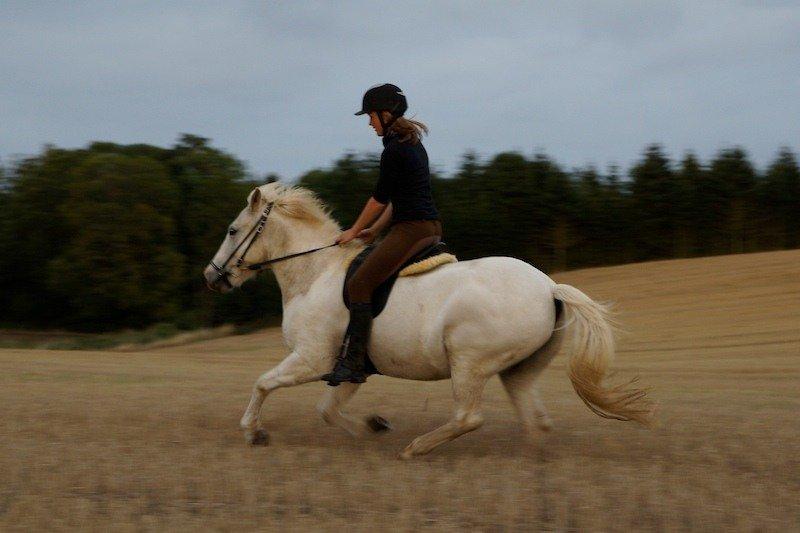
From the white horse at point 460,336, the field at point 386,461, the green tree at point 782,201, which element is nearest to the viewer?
the field at point 386,461

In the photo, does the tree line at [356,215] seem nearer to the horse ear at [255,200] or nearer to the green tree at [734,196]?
the green tree at [734,196]

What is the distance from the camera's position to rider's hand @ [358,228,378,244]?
7.55 meters

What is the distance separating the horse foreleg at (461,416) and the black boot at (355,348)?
65 cm

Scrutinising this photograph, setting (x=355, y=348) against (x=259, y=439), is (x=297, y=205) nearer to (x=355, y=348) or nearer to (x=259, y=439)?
(x=355, y=348)

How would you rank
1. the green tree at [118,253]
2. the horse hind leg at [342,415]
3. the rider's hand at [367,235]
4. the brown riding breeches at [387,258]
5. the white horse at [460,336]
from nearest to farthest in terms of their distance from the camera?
the white horse at [460,336]
the brown riding breeches at [387,258]
the rider's hand at [367,235]
the horse hind leg at [342,415]
the green tree at [118,253]

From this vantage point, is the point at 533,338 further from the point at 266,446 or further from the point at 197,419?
the point at 197,419

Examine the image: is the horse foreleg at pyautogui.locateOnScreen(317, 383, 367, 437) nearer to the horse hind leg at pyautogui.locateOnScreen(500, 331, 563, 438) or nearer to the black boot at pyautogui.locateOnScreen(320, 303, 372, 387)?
the black boot at pyautogui.locateOnScreen(320, 303, 372, 387)

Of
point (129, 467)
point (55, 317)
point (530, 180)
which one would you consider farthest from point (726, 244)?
point (129, 467)

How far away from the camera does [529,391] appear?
721 cm

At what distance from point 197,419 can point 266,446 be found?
4.82 feet

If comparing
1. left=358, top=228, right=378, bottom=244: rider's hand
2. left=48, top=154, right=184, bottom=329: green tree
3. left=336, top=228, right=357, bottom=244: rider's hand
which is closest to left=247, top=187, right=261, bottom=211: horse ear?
left=336, top=228, right=357, bottom=244: rider's hand

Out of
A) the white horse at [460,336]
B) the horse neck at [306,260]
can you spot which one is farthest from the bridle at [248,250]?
the white horse at [460,336]

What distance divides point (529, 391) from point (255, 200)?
2.67 meters

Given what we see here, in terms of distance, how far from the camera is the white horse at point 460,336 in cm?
672
